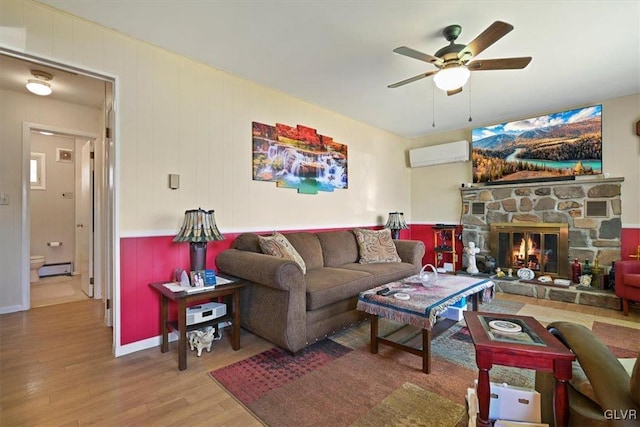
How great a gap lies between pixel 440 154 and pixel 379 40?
315cm

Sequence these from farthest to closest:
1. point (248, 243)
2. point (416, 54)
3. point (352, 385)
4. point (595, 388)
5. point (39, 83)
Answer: point (39, 83), point (248, 243), point (416, 54), point (352, 385), point (595, 388)

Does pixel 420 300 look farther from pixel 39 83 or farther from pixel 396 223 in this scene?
pixel 39 83

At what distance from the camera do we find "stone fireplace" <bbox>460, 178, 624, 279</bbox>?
3801mm

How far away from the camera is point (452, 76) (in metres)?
2.33

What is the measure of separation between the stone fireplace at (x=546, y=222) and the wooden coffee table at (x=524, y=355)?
345 cm

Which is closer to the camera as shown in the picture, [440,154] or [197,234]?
[197,234]

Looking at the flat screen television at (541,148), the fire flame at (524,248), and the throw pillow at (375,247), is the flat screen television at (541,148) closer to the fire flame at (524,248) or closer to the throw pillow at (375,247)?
the fire flame at (524,248)

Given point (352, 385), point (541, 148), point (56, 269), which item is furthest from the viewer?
point (56, 269)

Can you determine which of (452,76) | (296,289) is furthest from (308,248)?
(452,76)

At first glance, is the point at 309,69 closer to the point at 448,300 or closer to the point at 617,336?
the point at 448,300

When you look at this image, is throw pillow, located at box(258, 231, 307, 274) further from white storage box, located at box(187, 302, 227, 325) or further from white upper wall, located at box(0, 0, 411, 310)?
white storage box, located at box(187, 302, 227, 325)

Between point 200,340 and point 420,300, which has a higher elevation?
point 420,300

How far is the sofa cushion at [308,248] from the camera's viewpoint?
325 centimetres

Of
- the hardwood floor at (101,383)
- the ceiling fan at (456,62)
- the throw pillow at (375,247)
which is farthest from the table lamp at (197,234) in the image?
the ceiling fan at (456,62)
